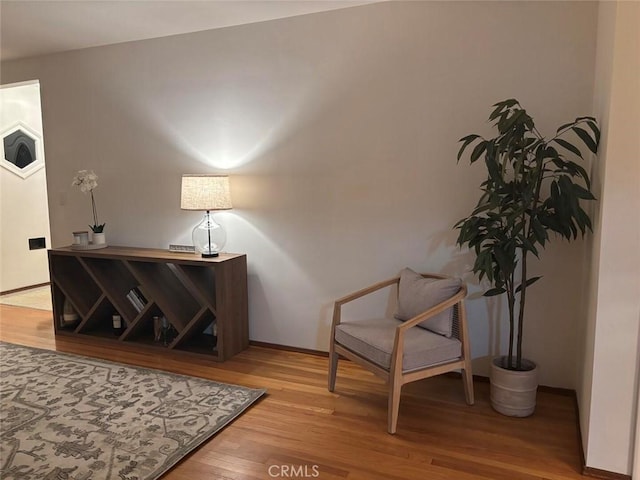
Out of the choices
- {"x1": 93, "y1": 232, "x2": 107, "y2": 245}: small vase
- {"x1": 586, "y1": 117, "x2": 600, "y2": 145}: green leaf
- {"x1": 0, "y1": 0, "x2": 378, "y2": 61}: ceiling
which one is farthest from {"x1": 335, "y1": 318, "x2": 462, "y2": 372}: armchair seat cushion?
{"x1": 93, "y1": 232, "x2": 107, "y2": 245}: small vase

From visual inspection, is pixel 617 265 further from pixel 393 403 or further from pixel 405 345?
pixel 393 403

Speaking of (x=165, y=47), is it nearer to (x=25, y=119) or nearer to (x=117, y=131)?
(x=117, y=131)

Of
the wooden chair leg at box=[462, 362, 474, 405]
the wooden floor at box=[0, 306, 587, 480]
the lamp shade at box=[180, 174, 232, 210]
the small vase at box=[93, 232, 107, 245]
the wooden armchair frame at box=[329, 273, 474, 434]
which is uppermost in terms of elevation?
the lamp shade at box=[180, 174, 232, 210]

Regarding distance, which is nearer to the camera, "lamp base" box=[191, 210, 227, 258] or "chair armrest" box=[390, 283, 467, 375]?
"chair armrest" box=[390, 283, 467, 375]

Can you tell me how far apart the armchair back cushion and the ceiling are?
1778 millimetres

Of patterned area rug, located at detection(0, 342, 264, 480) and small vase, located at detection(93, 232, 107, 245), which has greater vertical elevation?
small vase, located at detection(93, 232, 107, 245)

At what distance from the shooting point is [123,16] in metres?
3.23

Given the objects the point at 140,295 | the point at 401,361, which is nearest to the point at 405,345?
the point at 401,361

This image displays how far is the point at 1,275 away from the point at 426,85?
499 cm

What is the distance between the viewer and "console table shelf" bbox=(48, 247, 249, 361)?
3.36 meters

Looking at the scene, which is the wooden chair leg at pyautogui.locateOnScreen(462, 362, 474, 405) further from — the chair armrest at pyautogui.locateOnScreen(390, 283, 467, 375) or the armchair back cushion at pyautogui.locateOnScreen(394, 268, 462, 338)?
the chair armrest at pyautogui.locateOnScreen(390, 283, 467, 375)

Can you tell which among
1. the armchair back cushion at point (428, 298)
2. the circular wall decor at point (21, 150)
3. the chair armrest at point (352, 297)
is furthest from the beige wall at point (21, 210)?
the armchair back cushion at point (428, 298)

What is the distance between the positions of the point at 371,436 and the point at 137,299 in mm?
2263

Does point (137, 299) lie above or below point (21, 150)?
below
